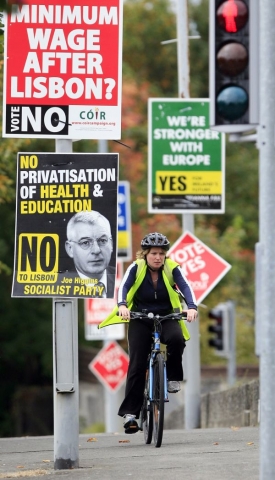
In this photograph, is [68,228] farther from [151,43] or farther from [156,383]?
[151,43]

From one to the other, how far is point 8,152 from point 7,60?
9070 millimetres

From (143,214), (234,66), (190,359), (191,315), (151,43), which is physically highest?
(151,43)

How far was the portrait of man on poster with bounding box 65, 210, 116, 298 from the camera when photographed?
10.5 m

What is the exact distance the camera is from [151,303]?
12.2 m

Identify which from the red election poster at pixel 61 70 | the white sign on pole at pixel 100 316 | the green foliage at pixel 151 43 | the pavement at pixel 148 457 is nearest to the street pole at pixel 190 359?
the pavement at pixel 148 457

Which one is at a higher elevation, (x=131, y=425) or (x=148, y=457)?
(x=131, y=425)

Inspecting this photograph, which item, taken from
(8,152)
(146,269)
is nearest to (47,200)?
(146,269)

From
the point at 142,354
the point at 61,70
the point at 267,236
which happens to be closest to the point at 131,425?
the point at 142,354

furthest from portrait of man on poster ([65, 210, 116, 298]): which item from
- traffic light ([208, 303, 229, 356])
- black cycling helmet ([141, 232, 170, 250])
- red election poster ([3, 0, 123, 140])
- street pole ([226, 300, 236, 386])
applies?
traffic light ([208, 303, 229, 356])

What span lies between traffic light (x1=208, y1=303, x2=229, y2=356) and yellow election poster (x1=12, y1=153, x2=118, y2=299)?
16925 mm

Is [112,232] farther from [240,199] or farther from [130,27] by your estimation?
[130,27]

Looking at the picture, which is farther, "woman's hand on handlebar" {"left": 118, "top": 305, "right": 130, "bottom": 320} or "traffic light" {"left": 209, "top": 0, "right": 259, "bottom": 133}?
"woman's hand on handlebar" {"left": 118, "top": 305, "right": 130, "bottom": 320}

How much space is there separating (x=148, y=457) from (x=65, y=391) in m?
1.31

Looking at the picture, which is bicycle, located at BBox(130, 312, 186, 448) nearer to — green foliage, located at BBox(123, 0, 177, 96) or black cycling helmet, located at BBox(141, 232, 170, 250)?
black cycling helmet, located at BBox(141, 232, 170, 250)
